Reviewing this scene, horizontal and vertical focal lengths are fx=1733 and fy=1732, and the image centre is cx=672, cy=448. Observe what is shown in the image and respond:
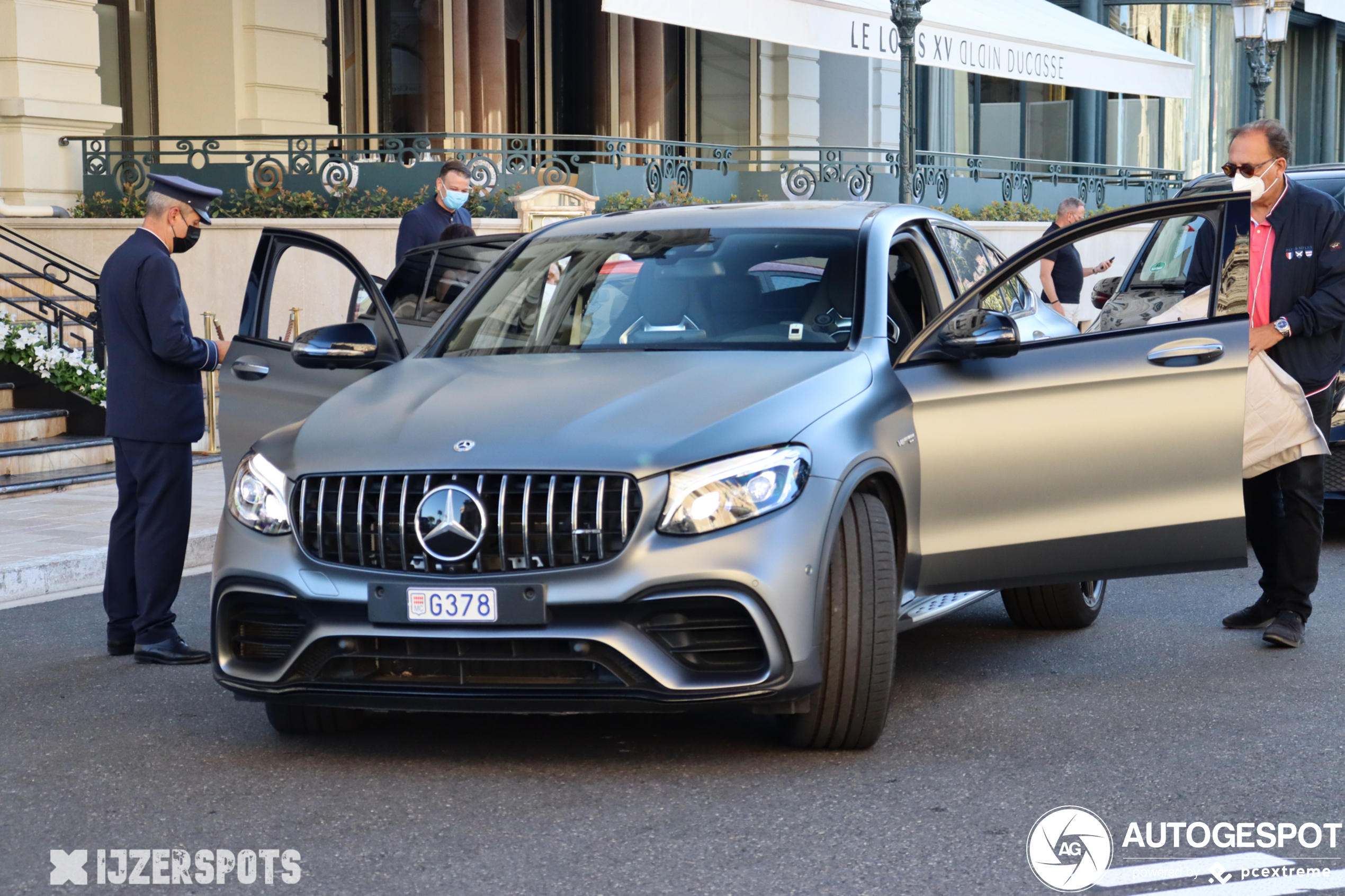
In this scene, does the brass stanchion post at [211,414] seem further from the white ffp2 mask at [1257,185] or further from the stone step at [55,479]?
the white ffp2 mask at [1257,185]

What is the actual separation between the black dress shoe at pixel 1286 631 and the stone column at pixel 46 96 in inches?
504

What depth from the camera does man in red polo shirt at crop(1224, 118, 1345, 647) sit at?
6688mm

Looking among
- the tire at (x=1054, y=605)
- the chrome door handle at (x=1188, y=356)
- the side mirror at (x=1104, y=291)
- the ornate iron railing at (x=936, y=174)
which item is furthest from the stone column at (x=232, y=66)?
the chrome door handle at (x=1188, y=356)

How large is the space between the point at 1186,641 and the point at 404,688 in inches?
133

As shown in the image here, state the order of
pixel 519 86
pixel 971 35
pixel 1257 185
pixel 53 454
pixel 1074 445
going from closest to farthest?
pixel 1074 445, pixel 1257 185, pixel 53 454, pixel 971 35, pixel 519 86

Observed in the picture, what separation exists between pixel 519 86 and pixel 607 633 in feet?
66.9

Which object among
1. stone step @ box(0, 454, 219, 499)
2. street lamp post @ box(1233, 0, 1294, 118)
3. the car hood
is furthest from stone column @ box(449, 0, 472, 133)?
the car hood

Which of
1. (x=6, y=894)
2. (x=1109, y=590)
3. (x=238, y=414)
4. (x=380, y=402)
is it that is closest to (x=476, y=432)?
(x=380, y=402)

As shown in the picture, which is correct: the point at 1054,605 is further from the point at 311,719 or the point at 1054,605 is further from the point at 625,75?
the point at 625,75

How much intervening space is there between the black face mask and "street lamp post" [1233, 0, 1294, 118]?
15.9 metres

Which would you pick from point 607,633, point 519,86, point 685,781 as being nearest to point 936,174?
→ point 519,86

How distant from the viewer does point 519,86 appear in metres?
24.1

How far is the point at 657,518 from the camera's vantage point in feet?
15.2

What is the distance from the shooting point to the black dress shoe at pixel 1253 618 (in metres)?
6.96
